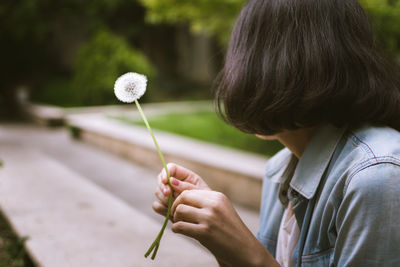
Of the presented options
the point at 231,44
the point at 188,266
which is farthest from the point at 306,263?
the point at 188,266

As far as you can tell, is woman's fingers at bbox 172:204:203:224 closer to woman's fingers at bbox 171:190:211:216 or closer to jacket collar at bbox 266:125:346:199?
woman's fingers at bbox 171:190:211:216

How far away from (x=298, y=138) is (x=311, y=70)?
27 cm

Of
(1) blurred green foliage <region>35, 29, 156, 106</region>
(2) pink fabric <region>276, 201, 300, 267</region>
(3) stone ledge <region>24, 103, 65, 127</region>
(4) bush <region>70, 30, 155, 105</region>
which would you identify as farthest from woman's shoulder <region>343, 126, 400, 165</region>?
(3) stone ledge <region>24, 103, 65, 127</region>

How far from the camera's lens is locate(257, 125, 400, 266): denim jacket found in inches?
33.4

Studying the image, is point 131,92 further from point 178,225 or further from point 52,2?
point 52,2

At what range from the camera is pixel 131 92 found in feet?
3.48

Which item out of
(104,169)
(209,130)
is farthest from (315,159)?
(209,130)

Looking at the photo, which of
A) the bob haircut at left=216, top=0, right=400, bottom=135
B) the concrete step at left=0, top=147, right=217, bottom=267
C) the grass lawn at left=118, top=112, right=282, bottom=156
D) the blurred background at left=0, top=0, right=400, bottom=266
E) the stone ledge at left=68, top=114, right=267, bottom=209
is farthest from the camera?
the grass lawn at left=118, top=112, right=282, bottom=156

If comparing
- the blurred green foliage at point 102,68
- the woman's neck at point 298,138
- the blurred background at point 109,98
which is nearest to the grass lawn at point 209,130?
the blurred background at point 109,98

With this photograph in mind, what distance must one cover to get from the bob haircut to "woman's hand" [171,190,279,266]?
30 cm

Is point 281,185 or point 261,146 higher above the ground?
point 281,185

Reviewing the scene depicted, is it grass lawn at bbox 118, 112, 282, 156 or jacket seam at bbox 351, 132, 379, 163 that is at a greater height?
jacket seam at bbox 351, 132, 379, 163

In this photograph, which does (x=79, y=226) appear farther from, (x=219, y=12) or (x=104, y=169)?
(x=219, y=12)

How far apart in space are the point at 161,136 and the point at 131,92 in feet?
18.3
